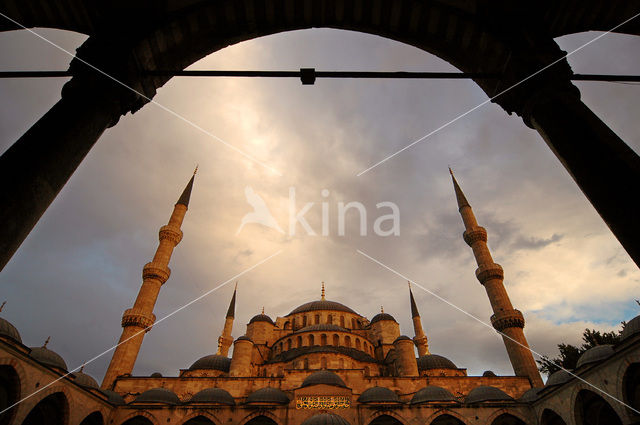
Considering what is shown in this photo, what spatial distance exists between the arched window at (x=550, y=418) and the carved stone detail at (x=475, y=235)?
1390cm

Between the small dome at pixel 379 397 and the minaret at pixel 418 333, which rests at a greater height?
the minaret at pixel 418 333

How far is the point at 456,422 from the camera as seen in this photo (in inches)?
754

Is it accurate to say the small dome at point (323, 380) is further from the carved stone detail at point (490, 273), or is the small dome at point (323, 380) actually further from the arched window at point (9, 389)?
the carved stone detail at point (490, 273)

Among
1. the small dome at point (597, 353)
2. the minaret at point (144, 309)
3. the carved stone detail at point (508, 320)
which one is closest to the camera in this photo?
the small dome at point (597, 353)

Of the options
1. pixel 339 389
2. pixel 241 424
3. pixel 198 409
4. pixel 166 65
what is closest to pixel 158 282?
pixel 198 409

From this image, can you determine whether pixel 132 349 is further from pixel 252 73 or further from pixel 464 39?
pixel 464 39

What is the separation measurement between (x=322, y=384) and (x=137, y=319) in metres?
14.3

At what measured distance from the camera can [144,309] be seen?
25047 millimetres

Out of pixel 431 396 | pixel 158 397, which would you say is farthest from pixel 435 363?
pixel 158 397

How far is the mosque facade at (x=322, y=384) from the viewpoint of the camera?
13648 mm

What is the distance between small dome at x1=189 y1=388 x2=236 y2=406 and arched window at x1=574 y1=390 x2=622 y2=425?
1712 centimetres

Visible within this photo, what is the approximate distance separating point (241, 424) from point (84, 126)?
62.2ft

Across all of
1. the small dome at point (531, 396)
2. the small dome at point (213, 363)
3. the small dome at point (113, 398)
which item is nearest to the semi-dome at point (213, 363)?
the small dome at point (213, 363)

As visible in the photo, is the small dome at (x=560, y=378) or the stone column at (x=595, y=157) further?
the small dome at (x=560, y=378)
